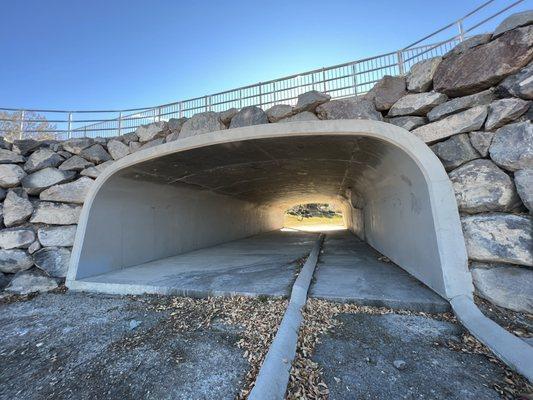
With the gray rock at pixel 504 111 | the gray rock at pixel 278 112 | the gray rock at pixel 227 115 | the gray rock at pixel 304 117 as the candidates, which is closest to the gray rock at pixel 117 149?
the gray rock at pixel 227 115

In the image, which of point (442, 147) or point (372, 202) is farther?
point (372, 202)

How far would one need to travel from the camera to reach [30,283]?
5.25 m

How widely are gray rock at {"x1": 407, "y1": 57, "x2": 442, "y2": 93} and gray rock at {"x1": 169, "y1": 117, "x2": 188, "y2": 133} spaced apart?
464 centimetres

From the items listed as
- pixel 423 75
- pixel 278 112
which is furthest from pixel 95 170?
pixel 423 75

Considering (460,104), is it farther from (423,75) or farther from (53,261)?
(53,261)

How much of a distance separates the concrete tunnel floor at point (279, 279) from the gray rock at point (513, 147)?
2.06 metres

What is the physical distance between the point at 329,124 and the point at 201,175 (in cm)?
427

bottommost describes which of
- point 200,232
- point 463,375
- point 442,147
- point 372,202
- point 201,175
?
point 463,375

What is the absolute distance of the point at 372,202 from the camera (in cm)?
820

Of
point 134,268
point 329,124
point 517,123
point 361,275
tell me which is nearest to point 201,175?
point 134,268

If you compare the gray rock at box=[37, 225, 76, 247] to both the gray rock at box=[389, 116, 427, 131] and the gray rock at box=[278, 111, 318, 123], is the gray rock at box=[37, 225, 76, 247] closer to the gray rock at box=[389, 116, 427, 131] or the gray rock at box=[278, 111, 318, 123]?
the gray rock at box=[278, 111, 318, 123]

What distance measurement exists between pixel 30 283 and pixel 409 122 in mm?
7894

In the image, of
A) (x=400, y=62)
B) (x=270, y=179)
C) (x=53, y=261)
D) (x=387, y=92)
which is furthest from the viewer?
(x=270, y=179)

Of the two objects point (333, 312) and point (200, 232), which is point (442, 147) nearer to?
point (333, 312)
